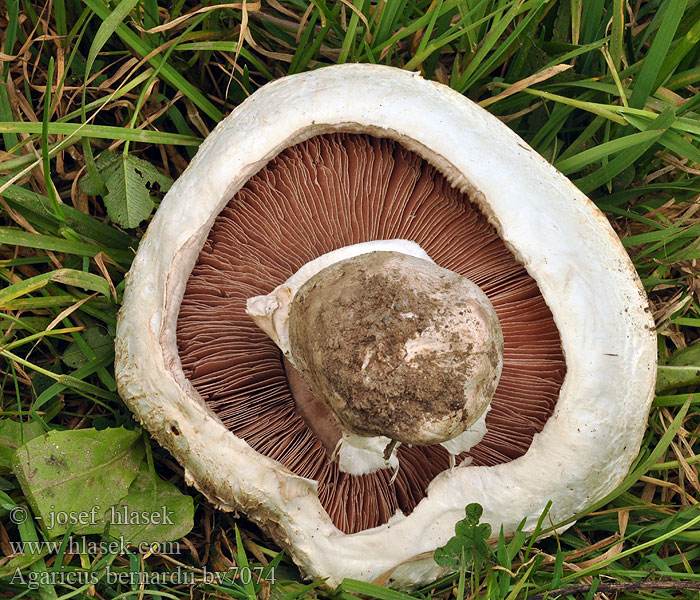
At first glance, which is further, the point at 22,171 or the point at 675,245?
the point at 675,245

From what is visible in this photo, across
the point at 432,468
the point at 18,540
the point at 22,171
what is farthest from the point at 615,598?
the point at 22,171


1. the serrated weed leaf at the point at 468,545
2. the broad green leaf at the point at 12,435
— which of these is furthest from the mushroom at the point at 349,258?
the broad green leaf at the point at 12,435

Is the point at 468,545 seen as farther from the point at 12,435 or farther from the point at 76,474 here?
the point at 12,435

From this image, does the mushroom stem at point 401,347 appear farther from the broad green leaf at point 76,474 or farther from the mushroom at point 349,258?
the broad green leaf at point 76,474

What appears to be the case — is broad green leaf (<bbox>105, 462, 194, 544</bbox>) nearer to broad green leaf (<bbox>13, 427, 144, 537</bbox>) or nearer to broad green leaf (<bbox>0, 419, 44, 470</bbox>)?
broad green leaf (<bbox>13, 427, 144, 537</bbox>)

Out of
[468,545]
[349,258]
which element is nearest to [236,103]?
[349,258]

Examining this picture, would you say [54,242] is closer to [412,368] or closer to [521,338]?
[412,368]

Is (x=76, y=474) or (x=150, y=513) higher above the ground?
(x=76, y=474)
